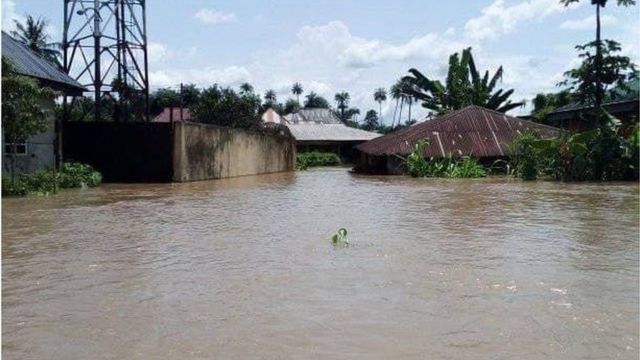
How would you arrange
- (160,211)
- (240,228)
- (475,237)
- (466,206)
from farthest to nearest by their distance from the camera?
1. (466,206)
2. (160,211)
3. (240,228)
4. (475,237)

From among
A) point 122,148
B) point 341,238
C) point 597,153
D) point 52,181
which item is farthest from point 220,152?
point 341,238

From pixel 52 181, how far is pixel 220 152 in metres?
8.85

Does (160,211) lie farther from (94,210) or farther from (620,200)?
(620,200)

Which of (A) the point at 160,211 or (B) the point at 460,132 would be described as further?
(B) the point at 460,132

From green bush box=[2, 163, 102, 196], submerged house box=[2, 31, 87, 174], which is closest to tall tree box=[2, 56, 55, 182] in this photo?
green bush box=[2, 163, 102, 196]

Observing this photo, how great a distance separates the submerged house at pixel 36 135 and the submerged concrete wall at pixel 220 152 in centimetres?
364

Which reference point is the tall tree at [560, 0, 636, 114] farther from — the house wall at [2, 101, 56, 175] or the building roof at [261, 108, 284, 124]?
the building roof at [261, 108, 284, 124]

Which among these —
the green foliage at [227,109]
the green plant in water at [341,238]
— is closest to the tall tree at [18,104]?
the green plant in water at [341,238]

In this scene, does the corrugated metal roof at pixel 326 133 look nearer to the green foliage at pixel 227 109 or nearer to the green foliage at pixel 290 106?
the green foliage at pixel 227 109

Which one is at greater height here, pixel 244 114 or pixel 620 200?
pixel 244 114

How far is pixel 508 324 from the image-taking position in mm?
4012

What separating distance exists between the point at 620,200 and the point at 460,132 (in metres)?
15.7

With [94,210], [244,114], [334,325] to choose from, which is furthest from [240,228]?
[244,114]

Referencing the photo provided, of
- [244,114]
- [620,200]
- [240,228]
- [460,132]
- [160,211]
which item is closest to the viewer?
[240,228]
